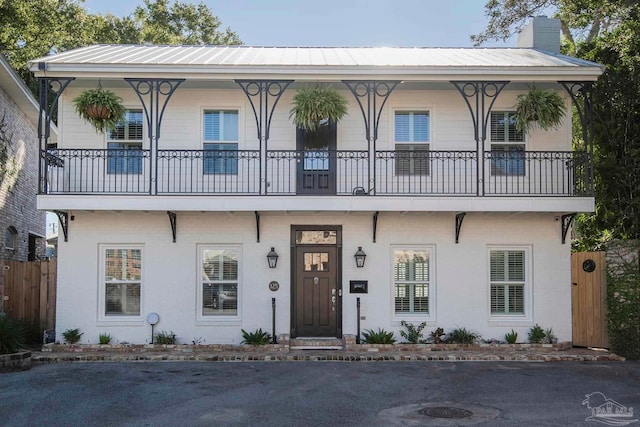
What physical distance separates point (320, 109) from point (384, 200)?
2.08 m

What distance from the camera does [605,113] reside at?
13.3 metres

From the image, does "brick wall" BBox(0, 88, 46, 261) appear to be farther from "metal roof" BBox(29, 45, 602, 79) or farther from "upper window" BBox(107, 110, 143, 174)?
"upper window" BBox(107, 110, 143, 174)

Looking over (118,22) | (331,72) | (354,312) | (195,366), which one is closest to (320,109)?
(331,72)

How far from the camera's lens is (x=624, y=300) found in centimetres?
1212

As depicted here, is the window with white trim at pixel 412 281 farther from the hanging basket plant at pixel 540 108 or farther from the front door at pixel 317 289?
the hanging basket plant at pixel 540 108

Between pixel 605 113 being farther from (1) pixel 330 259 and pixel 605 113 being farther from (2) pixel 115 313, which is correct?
(2) pixel 115 313

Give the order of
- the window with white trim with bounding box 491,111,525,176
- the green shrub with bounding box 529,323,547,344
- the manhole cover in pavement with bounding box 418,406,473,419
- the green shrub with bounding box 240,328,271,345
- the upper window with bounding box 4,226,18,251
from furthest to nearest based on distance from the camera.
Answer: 1. the upper window with bounding box 4,226,18,251
2. the window with white trim with bounding box 491,111,525,176
3. the green shrub with bounding box 529,323,547,344
4. the green shrub with bounding box 240,328,271,345
5. the manhole cover in pavement with bounding box 418,406,473,419

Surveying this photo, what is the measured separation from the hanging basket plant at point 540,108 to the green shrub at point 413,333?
14.6ft

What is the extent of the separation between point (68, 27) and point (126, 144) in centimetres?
1218

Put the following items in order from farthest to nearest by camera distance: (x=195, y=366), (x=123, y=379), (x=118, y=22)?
(x=118, y=22) → (x=195, y=366) → (x=123, y=379)

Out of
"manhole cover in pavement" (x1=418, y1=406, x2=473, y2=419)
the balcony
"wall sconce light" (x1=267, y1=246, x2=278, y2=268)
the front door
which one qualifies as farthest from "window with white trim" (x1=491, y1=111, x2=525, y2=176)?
"manhole cover in pavement" (x1=418, y1=406, x2=473, y2=419)

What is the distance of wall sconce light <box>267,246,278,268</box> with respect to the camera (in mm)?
12711

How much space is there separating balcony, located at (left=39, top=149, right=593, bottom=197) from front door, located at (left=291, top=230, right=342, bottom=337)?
3.77 feet

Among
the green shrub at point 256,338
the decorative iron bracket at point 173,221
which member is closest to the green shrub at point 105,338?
the decorative iron bracket at point 173,221
